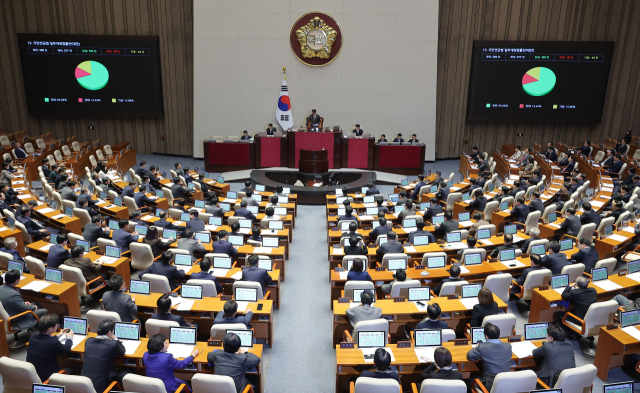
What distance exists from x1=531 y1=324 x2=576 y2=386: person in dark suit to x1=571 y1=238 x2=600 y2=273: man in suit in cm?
320

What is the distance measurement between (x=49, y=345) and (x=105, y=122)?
57.6 ft

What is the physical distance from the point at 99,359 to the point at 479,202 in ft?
30.9

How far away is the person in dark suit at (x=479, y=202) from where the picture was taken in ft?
37.9

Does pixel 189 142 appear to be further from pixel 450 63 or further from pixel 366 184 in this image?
pixel 450 63

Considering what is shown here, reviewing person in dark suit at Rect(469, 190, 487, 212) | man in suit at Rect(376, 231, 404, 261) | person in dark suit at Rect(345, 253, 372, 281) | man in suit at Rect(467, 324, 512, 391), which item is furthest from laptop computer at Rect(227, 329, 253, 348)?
person in dark suit at Rect(469, 190, 487, 212)

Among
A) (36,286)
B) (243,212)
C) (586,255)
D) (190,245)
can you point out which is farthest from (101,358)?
(586,255)

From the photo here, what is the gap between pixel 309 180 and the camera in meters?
16.1

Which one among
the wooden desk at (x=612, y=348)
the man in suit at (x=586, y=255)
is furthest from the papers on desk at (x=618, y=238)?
the wooden desk at (x=612, y=348)

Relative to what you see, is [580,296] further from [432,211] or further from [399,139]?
[399,139]

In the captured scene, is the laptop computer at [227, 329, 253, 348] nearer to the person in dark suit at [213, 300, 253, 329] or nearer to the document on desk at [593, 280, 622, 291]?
the person in dark suit at [213, 300, 253, 329]

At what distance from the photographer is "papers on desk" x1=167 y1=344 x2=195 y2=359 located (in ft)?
17.1

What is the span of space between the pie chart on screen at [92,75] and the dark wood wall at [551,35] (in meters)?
14.4

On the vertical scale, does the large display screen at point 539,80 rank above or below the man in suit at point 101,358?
above

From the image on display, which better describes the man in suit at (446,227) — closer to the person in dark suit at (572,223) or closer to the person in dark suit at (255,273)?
the person in dark suit at (572,223)
